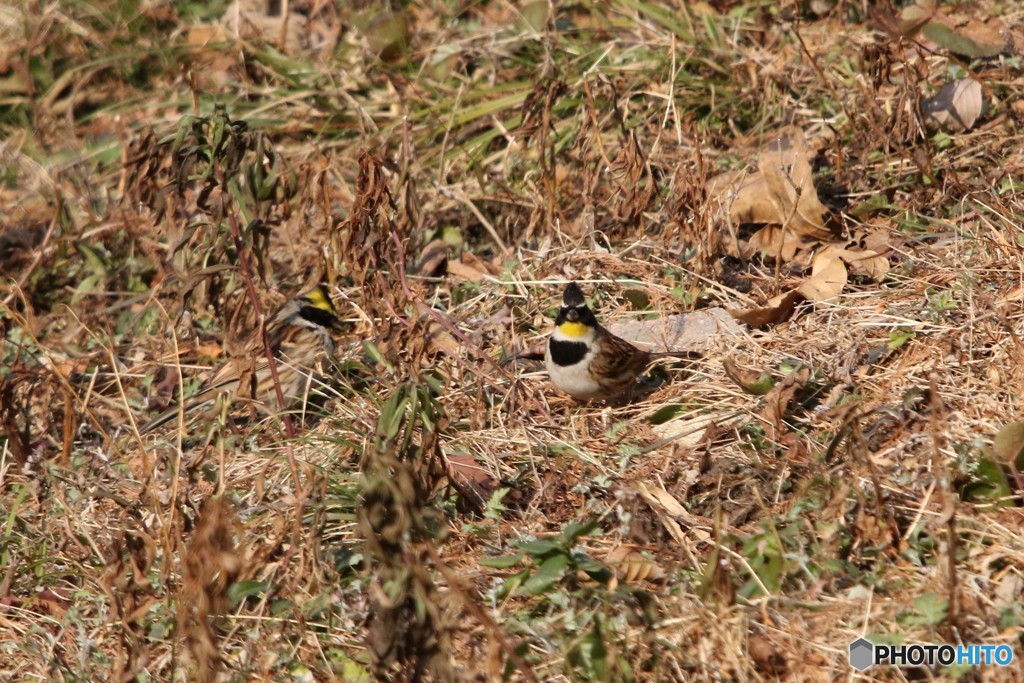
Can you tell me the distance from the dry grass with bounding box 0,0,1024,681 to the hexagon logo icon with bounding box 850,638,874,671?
0.03 m

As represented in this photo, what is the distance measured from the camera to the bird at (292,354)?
588cm

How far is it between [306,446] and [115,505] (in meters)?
0.87

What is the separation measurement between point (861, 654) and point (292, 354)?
3.75m

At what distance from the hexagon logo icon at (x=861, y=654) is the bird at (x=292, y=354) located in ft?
9.73

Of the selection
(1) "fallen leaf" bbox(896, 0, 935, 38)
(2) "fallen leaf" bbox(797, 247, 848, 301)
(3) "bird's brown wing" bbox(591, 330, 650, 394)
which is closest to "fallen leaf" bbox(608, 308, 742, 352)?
(3) "bird's brown wing" bbox(591, 330, 650, 394)

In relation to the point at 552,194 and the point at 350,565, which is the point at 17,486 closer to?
the point at 350,565

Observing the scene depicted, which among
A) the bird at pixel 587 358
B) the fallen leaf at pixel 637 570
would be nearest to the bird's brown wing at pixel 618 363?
the bird at pixel 587 358

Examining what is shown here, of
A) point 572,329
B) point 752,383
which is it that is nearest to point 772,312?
point 752,383

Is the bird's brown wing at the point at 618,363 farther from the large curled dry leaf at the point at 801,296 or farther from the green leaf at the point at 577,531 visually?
the green leaf at the point at 577,531

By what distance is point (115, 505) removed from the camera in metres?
Result: 4.93

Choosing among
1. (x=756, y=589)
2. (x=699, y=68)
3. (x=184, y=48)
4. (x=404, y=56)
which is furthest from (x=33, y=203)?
(x=756, y=589)

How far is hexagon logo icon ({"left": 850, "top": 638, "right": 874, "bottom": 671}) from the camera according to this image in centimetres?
354

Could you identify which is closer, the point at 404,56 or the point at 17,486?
the point at 17,486

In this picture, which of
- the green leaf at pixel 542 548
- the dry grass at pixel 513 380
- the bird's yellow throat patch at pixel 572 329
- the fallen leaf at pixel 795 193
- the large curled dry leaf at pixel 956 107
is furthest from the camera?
the large curled dry leaf at pixel 956 107
